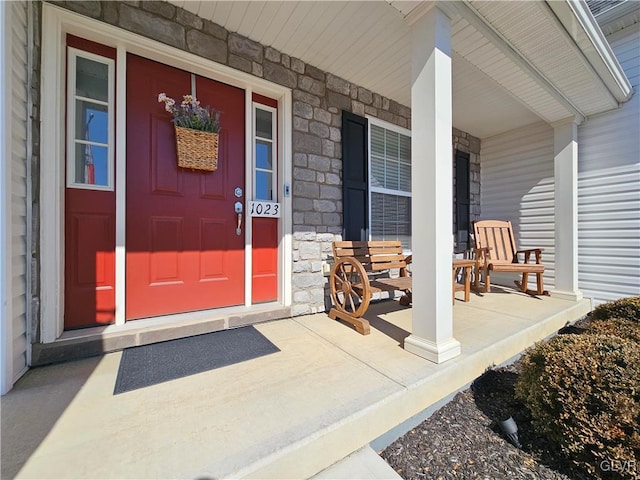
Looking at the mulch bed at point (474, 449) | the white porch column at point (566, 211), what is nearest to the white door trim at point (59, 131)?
the mulch bed at point (474, 449)

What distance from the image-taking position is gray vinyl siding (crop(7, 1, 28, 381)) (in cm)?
145

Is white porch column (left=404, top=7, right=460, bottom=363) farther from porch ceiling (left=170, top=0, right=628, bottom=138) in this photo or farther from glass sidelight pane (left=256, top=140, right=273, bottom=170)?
glass sidelight pane (left=256, top=140, right=273, bottom=170)

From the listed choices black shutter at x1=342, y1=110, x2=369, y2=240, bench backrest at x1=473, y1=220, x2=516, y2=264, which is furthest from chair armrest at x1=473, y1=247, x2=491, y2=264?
black shutter at x1=342, y1=110, x2=369, y2=240

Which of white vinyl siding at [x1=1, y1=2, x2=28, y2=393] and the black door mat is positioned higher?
white vinyl siding at [x1=1, y1=2, x2=28, y2=393]

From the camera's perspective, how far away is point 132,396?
53.5 inches

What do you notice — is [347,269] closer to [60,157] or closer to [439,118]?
[439,118]

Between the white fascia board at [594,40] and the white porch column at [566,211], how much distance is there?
0.51 meters

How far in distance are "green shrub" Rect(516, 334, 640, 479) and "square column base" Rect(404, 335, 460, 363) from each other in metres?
0.39

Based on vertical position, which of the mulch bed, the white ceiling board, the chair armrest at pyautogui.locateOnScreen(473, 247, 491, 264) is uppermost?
the white ceiling board

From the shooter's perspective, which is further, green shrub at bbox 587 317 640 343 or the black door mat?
green shrub at bbox 587 317 640 343

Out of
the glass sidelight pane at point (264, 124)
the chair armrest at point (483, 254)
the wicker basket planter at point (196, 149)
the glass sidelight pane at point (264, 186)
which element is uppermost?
the glass sidelight pane at point (264, 124)

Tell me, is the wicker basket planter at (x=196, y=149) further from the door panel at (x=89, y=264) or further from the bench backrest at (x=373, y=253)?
the bench backrest at (x=373, y=253)

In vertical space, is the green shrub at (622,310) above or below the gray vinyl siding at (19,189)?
below

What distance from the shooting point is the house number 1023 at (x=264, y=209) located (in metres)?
2.51
